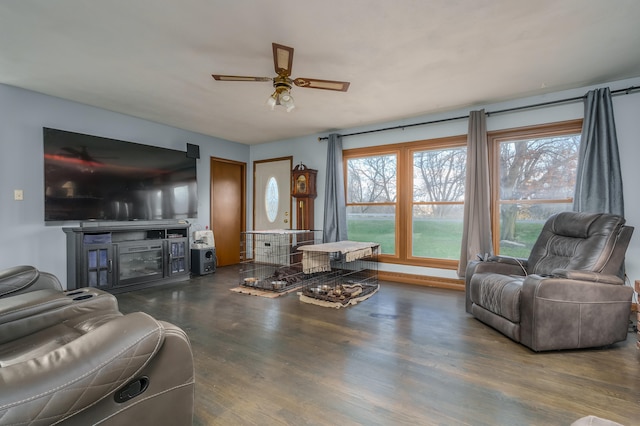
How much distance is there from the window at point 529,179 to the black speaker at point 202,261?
450 cm

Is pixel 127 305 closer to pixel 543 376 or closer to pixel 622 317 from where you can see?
pixel 543 376

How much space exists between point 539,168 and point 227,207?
5.34m

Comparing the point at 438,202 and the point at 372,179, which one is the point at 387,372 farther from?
the point at 372,179

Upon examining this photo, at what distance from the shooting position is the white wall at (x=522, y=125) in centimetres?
331

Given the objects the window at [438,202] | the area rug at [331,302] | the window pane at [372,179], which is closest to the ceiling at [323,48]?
the window at [438,202]

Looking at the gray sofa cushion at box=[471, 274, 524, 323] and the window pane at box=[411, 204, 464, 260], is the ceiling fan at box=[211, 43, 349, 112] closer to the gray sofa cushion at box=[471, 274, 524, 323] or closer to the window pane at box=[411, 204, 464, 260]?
the gray sofa cushion at box=[471, 274, 524, 323]

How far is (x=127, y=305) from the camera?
11.6 ft

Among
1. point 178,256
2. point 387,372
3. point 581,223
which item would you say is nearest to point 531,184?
point 581,223

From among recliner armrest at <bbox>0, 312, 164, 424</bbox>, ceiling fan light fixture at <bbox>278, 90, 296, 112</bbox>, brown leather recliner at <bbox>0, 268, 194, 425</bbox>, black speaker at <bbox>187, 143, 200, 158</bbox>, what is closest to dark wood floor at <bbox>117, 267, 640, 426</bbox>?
brown leather recliner at <bbox>0, 268, 194, 425</bbox>

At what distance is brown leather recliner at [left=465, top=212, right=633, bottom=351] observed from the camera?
2332 millimetres

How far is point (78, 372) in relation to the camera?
819 millimetres

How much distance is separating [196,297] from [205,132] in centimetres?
314

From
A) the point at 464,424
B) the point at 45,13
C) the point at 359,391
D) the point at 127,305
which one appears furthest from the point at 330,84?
the point at 127,305

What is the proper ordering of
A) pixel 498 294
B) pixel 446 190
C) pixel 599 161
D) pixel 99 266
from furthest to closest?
pixel 446 190, pixel 99 266, pixel 599 161, pixel 498 294
